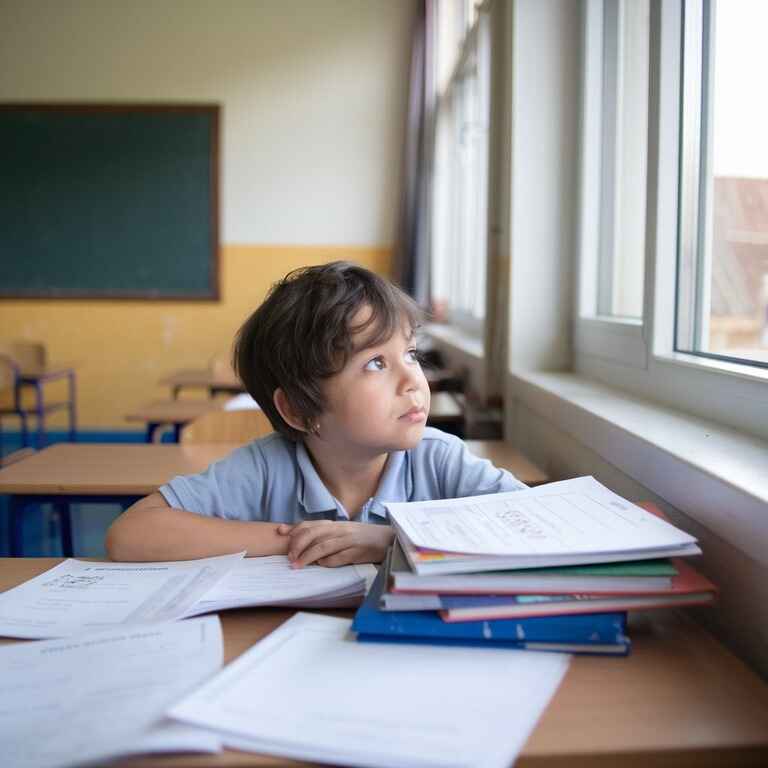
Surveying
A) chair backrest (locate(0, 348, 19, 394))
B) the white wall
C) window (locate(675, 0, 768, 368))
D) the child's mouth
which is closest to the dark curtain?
the white wall

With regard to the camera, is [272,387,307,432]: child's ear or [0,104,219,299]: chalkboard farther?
[0,104,219,299]: chalkboard

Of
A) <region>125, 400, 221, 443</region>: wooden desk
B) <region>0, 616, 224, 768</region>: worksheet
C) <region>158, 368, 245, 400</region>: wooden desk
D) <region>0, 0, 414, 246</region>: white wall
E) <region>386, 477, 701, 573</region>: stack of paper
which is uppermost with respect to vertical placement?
<region>0, 0, 414, 246</region>: white wall

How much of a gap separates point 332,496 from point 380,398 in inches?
7.9

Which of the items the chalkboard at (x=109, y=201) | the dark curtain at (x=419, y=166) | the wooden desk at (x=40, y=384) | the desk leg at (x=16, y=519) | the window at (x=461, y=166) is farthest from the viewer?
the chalkboard at (x=109, y=201)

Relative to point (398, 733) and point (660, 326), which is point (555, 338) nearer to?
point (660, 326)

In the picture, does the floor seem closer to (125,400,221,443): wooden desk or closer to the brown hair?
(125,400,221,443): wooden desk

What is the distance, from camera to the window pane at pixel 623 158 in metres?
1.91

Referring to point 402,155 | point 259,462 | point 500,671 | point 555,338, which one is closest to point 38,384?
point 402,155

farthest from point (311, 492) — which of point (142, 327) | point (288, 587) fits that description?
point (142, 327)

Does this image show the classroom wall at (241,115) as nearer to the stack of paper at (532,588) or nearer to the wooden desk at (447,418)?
the wooden desk at (447,418)

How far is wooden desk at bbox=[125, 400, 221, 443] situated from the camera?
329 cm

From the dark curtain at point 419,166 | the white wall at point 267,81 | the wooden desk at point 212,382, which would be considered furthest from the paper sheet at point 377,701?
the white wall at point 267,81

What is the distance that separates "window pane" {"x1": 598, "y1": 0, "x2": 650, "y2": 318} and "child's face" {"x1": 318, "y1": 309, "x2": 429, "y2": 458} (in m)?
0.87

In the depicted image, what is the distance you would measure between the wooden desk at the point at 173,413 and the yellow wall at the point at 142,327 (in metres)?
2.40
